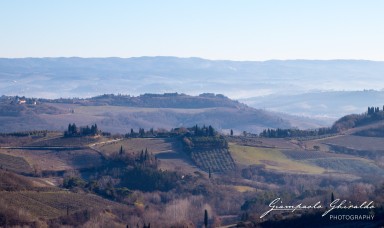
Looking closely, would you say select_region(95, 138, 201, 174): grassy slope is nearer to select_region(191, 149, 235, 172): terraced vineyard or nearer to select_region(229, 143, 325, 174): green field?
select_region(191, 149, 235, 172): terraced vineyard

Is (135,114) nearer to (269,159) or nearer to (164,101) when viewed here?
(164,101)

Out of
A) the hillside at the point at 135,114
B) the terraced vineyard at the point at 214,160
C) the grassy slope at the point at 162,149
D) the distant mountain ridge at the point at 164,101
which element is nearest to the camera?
the grassy slope at the point at 162,149

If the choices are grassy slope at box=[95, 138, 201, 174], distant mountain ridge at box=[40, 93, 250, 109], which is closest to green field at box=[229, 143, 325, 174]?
grassy slope at box=[95, 138, 201, 174]

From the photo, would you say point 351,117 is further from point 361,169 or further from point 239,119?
point 239,119

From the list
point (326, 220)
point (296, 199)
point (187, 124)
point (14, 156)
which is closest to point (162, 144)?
point (14, 156)

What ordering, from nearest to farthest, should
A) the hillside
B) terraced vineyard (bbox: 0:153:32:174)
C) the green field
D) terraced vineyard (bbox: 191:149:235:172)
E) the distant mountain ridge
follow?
terraced vineyard (bbox: 0:153:32:174)
the green field
terraced vineyard (bbox: 191:149:235:172)
the hillside
the distant mountain ridge

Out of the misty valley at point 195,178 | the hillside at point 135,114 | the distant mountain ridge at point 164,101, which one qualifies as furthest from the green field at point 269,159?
the distant mountain ridge at point 164,101

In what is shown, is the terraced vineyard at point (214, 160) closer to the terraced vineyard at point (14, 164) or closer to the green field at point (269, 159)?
the green field at point (269, 159)
